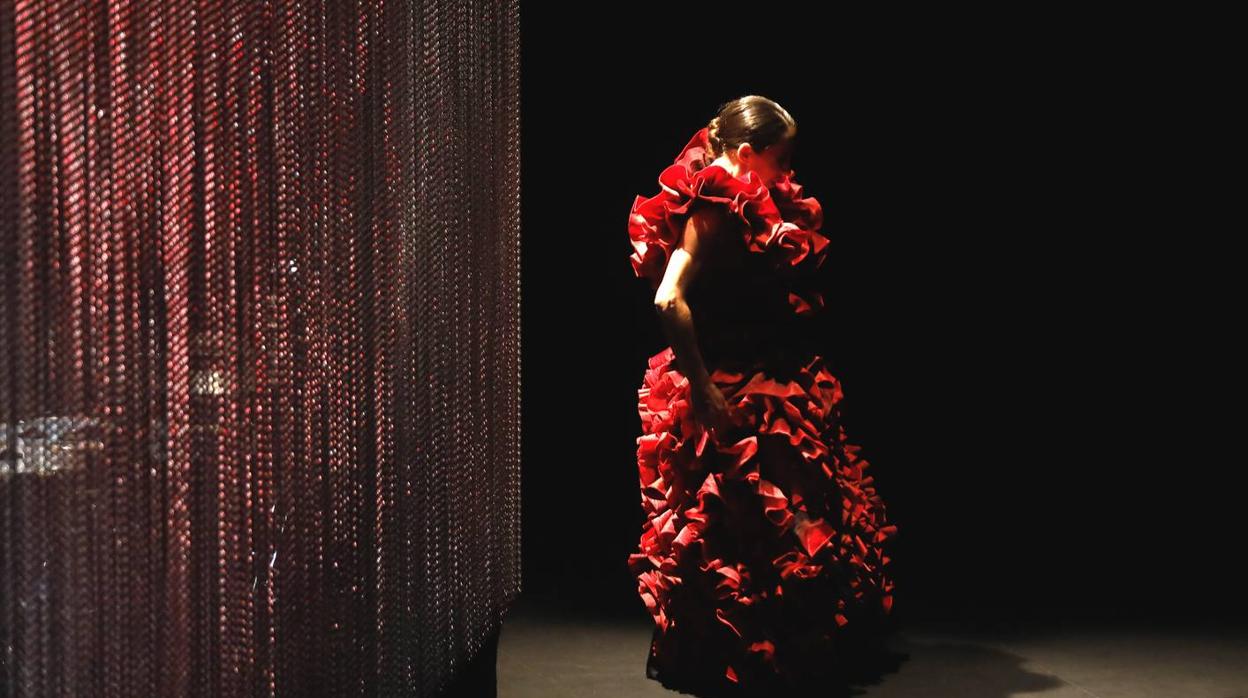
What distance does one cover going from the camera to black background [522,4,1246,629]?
4.39m

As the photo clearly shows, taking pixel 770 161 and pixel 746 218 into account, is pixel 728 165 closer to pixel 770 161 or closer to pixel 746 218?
pixel 770 161

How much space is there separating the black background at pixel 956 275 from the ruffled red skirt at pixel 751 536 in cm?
108

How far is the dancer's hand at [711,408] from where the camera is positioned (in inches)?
110

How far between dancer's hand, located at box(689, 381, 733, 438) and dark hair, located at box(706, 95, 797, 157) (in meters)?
0.57

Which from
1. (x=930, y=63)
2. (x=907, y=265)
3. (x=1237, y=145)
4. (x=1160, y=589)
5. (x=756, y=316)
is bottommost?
(x=1160, y=589)

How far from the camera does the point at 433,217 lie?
184 cm

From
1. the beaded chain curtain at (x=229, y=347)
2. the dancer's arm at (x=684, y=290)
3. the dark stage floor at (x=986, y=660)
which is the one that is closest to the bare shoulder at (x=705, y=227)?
the dancer's arm at (x=684, y=290)

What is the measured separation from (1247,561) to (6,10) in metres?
4.24

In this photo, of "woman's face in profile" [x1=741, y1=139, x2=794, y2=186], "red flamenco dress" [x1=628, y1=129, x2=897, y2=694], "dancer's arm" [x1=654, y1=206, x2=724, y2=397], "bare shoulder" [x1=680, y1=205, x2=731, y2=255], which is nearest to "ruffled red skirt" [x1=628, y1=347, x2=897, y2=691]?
"red flamenco dress" [x1=628, y1=129, x2=897, y2=694]

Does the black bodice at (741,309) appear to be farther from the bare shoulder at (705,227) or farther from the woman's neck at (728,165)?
the woman's neck at (728,165)

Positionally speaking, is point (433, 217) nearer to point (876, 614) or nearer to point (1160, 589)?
point (876, 614)

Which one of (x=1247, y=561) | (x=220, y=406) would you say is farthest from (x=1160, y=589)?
(x=220, y=406)

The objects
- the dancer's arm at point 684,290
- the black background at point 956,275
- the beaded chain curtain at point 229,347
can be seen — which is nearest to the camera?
the beaded chain curtain at point 229,347

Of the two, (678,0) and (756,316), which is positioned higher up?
(678,0)
